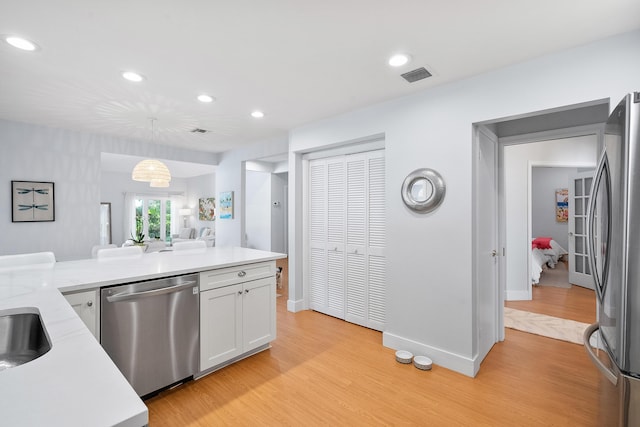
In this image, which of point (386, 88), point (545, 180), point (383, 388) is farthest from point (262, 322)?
point (545, 180)

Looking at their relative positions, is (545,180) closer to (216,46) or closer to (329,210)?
(329,210)

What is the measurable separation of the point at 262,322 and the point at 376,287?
134 cm

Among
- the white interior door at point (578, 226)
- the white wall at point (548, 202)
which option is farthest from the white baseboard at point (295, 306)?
the white wall at point (548, 202)

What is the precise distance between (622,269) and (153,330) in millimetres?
2675

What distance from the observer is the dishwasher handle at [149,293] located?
6.39 ft

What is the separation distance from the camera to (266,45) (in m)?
2.08

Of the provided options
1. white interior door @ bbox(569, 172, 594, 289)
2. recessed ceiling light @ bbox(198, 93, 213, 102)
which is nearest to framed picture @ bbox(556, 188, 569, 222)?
white interior door @ bbox(569, 172, 594, 289)

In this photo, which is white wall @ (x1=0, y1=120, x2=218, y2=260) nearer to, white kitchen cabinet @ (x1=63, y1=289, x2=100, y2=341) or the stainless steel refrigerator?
white kitchen cabinet @ (x1=63, y1=289, x2=100, y2=341)

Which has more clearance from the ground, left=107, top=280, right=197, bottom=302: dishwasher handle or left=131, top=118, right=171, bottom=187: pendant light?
left=131, top=118, right=171, bottom=187: pendant light

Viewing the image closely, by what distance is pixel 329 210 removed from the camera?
3912 millimetres

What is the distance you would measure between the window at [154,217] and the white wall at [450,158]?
31.3ft

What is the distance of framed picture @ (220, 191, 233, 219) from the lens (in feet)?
18.1

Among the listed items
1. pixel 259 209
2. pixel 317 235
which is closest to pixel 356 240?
pixel 317 235

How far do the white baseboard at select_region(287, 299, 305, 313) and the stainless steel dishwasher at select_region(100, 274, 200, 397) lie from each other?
5.98 feet
